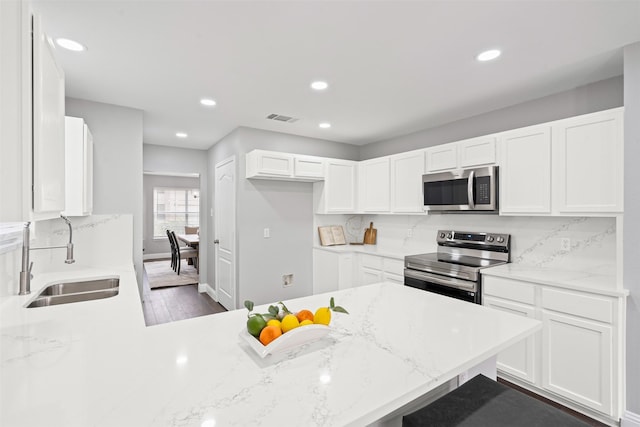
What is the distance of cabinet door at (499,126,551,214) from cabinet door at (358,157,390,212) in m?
1.48

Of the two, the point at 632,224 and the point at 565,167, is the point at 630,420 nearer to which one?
the point at 632,224

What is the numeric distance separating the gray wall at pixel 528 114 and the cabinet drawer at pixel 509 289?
5.11ft

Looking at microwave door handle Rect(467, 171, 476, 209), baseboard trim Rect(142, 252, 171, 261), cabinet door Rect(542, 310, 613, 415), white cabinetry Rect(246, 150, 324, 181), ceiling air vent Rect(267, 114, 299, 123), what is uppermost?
ceiling air vent Rect(267, 114, 299, 123)

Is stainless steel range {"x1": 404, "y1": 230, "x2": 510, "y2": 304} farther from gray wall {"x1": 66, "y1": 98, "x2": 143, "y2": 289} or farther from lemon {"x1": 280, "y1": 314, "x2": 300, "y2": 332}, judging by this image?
gray wall {"x1": 66, "y1": 98, "x2": 143, "y2": 289}

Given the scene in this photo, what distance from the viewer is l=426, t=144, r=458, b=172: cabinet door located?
3.26 m

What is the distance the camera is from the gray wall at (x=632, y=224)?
203cm

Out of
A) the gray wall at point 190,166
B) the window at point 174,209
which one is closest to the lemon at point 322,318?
the gray wall at point 190,166

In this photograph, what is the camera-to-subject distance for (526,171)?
2.68m

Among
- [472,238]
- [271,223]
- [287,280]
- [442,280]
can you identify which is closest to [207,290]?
[287,280]

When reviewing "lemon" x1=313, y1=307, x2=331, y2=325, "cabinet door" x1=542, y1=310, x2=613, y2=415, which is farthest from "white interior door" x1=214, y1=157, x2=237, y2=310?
"cabinet door" x1=542, y1=310, x2=613, y2=415

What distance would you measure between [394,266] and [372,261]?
0.37 m

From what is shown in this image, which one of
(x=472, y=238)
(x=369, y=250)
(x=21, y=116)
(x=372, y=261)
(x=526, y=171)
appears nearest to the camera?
(x=21, y=116)

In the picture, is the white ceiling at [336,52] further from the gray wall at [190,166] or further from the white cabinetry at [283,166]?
the gray wall at [190,166]

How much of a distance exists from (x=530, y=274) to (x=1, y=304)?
3588mm
